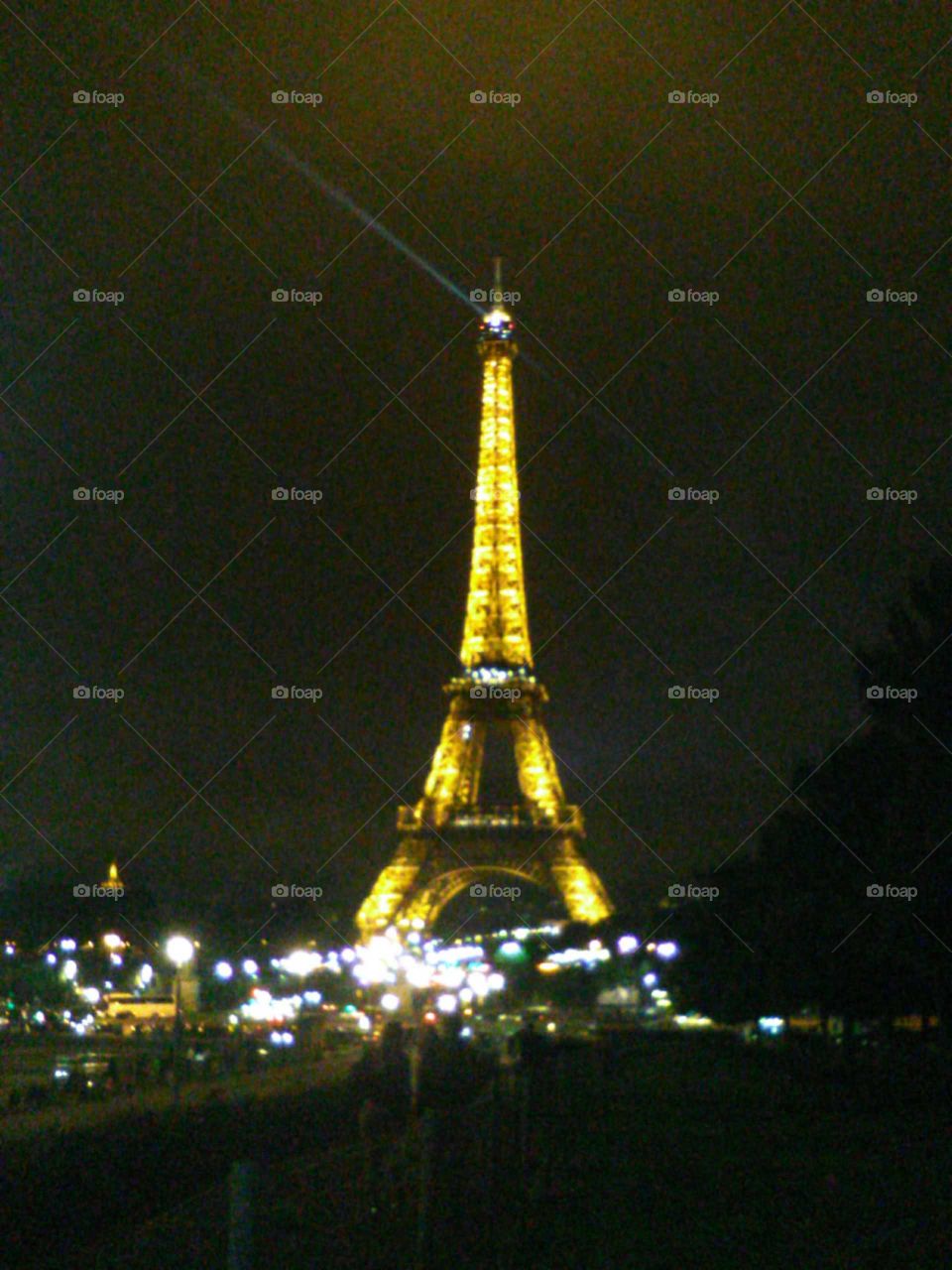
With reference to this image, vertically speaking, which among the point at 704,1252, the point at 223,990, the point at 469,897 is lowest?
the point at 704,1252

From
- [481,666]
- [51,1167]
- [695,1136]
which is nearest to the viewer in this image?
[51,1167]

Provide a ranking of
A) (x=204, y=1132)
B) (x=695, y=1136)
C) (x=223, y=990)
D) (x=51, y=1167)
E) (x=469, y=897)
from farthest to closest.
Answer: (x=469, y=897) < (x=223, y=990) < (x=695, y=1136) < (x=204, y=1132) < (x=51, y=1167)

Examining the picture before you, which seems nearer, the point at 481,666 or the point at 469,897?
the point at 481,666

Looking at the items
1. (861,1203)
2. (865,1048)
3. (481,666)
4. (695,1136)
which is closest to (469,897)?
(481,666)

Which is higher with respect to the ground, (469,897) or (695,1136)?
(469,897)

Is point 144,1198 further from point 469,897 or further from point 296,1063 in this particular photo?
point 469,897

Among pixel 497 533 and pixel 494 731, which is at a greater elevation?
pixel 497 533

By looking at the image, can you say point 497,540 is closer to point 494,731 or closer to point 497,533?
point 497,533

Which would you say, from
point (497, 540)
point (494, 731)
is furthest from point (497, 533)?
point (494, 731)
